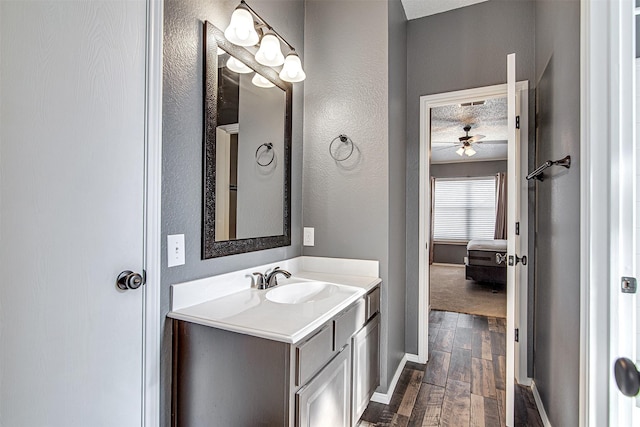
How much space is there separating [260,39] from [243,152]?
→ 647 mm

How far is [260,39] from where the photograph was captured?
174 centimetres

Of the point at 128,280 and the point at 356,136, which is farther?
the point at 356,136

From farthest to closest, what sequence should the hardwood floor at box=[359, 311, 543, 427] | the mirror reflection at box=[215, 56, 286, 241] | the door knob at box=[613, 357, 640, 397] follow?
the hardwood floor at box=[359, 311, 543, 427] → the mirror reflection at box=[215, 56, 286, 241] → the door knob at box=[613, 357, 640, 397]

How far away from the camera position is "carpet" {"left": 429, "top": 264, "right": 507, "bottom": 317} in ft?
13.3

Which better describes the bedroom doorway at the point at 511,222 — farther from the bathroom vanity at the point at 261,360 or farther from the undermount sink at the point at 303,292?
the undermount sink at the point at 303,292

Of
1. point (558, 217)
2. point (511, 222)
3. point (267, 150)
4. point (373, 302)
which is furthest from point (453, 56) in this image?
point (373, 302)

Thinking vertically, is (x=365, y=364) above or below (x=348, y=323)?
below

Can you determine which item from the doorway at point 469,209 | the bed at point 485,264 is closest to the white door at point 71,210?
the doorway at point 469,209

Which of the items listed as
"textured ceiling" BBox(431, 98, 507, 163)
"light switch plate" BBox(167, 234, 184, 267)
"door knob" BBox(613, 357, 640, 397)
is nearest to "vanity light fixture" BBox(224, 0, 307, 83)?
"light switch plate" BBox(167, 234, 184, 267)

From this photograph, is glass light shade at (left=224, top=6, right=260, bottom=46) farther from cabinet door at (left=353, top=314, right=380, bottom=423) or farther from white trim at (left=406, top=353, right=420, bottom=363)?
white trim at (left=406, top=353, right=420, bottom=363)

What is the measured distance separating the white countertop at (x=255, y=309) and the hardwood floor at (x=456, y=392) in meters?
0.88

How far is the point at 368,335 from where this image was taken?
1.80 meters

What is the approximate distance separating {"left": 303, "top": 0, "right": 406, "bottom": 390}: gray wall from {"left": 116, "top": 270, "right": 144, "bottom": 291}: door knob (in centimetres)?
122

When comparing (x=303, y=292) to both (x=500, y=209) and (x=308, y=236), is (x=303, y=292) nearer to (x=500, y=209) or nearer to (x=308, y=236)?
(x=308, y=236)
